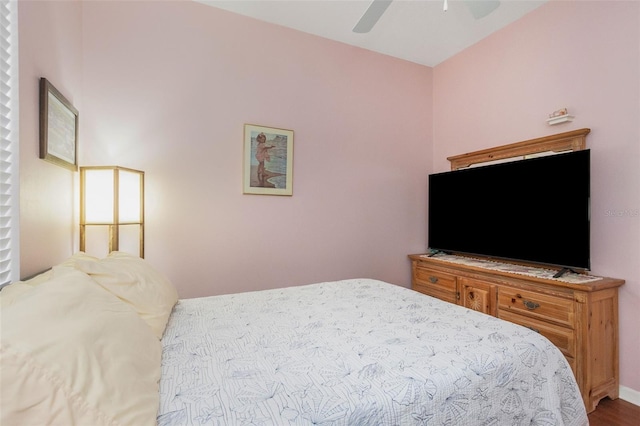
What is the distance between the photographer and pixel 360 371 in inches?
40.8

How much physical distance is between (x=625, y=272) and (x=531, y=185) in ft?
2.68

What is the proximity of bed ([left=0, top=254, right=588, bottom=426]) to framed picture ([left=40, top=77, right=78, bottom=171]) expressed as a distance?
2.33ft

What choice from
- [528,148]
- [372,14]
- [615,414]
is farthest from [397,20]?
[615,414]

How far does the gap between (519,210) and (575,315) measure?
888 mm

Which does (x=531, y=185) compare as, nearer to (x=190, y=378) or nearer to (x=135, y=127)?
(x=190, y=378)

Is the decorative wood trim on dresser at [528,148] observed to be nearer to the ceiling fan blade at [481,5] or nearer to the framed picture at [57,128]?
the ceiling fan blade at [481,5]

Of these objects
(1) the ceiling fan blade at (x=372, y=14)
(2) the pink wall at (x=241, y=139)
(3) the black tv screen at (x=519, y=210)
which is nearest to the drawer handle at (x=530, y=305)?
(3) the black tv screen at (x=519, y=210)

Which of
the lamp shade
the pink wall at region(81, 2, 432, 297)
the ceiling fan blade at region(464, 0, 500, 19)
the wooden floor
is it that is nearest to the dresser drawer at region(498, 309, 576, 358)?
the wooden floor

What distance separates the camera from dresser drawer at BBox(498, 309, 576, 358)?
197 centimetres

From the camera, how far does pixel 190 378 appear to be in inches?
39.4

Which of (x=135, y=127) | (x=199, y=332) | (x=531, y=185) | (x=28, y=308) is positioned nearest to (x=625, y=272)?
(x=531, y=185)

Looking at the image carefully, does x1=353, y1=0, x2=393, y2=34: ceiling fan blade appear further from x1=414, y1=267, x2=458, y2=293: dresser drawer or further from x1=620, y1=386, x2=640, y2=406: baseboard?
x1=620, y1=386, x2=640, y2=406: baseboard

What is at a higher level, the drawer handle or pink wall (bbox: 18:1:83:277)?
pink wall (bbox: 18:1:83:277)

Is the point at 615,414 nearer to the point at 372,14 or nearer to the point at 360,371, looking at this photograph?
the point at 360,371
